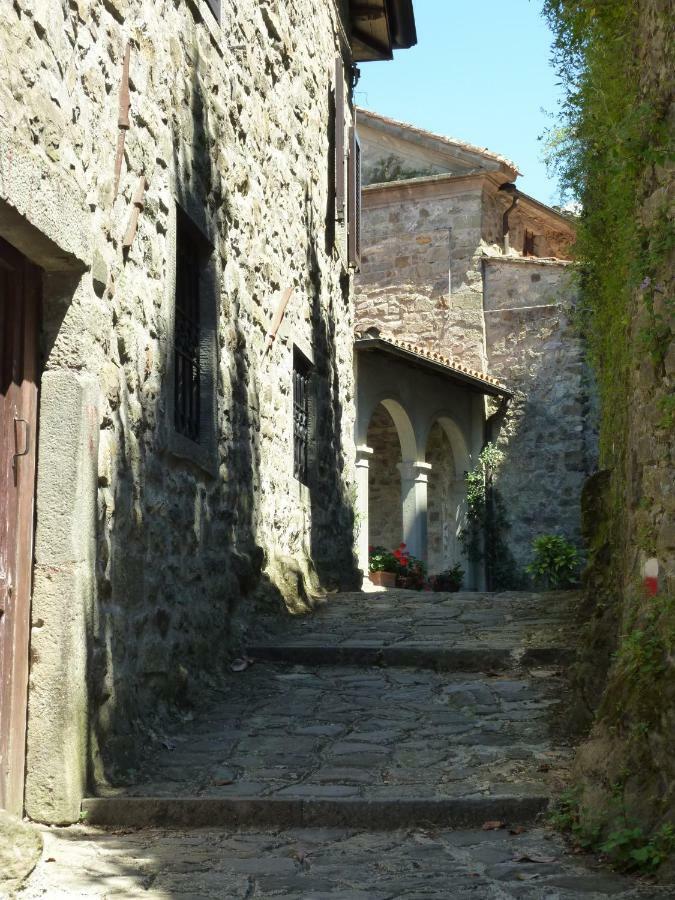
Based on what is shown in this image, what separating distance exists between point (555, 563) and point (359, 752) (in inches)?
399

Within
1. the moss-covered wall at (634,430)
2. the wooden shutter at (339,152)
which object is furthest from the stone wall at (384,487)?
the moss-covered wall at (634,430)

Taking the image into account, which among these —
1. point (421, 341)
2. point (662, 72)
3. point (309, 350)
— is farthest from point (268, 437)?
point (421, 341)

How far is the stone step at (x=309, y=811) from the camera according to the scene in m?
Result: 3.97

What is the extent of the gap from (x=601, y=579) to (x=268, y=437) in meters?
2.76

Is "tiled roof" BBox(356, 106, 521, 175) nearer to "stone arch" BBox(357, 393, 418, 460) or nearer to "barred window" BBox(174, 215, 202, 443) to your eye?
"stone arch" BBox(357, 393, 418, 460)

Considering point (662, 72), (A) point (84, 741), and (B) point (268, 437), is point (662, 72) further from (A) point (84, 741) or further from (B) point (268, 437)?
(B) point (268, 437)

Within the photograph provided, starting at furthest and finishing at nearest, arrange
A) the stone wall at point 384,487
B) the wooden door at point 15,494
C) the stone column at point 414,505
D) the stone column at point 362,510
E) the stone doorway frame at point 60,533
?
1. the stone wall at point 384,487
2. the stone column at point 414,505
3. the stone column at point 362,510
4. the stone doorway frame at point 60,533
5. the wooden door at point 15,494

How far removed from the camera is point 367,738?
498 centimetres

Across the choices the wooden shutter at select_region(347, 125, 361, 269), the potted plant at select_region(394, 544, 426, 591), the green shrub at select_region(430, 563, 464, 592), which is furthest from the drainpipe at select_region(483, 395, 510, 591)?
the wooden shutter at select_region(347, 125, 361, 269)

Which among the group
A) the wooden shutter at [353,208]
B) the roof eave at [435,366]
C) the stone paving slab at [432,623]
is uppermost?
the wooden shutter at [353,208]

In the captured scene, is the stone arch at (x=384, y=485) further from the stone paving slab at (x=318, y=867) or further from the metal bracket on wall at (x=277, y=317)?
the stone paving slab at (x=318, y=867)

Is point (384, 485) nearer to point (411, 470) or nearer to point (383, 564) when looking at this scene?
point (411, 470)

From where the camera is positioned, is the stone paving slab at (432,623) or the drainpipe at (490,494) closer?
the stone paving slab at (432,623)

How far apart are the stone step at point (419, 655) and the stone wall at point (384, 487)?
34.6 ft
